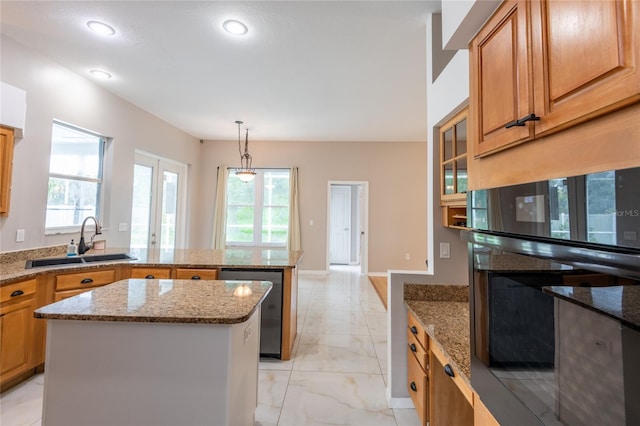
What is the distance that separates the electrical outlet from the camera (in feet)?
6.36

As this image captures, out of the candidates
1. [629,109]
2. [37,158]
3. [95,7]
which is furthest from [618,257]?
[37,158]

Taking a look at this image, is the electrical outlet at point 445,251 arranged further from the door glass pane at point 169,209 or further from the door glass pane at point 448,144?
the door glass pane at point 169,209

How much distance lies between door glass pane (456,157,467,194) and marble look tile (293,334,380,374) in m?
1.72

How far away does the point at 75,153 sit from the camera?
3.39 m

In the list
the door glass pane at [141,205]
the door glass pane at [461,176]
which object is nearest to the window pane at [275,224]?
the door glass pane at [141,205]

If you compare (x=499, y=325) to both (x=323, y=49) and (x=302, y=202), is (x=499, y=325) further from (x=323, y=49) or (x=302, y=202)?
(x=302, y=202)

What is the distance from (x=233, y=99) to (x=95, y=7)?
6.19ft

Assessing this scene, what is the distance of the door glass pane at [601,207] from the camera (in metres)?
0.45

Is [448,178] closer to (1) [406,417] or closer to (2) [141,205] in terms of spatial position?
(1) [406,417]

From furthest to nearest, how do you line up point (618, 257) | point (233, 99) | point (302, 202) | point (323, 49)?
1. point (302, 202)
2. point (233, 99)
3. point (323, 49)
4. point (618, 257)

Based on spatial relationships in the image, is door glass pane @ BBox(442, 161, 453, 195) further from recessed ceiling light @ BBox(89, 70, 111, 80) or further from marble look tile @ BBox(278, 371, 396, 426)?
recessed ceiling light @ BBox(89, 70, 111, 80)

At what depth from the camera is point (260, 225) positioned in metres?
6.32

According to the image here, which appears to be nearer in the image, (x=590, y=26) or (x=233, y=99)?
(x=590, y=26)

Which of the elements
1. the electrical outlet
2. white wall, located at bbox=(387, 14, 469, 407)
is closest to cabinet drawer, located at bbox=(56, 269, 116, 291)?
white wall, located at bbox=(387, 14, 469, 407)
